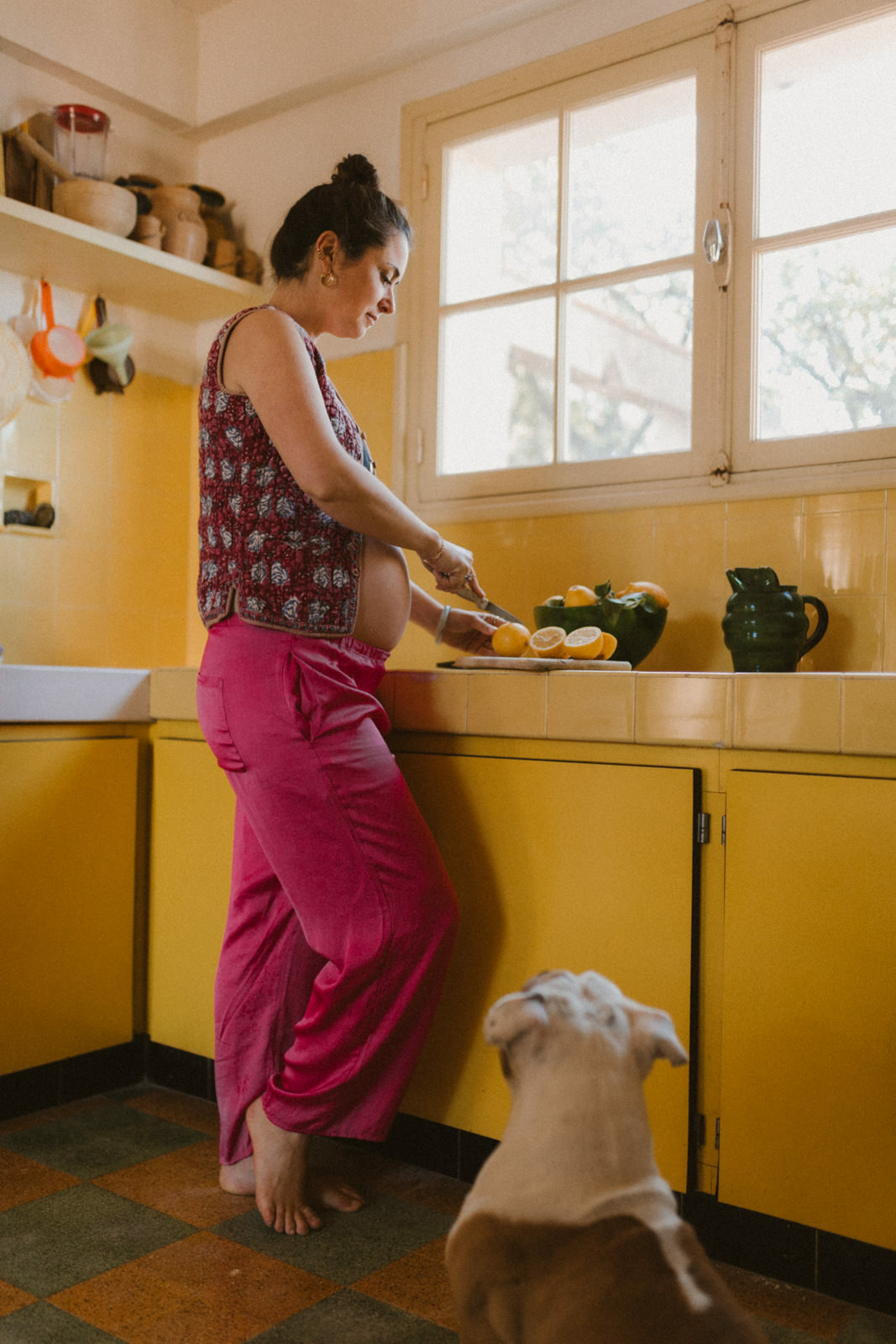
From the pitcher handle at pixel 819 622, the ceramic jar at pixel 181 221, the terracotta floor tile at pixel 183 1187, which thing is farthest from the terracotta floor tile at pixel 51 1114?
the ceramic jar at pixel 181 221

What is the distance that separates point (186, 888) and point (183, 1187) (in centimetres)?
57

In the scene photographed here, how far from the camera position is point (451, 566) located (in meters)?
1.78

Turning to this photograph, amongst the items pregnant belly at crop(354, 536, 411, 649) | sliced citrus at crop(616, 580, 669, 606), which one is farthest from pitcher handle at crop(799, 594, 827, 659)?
pregnant belly at crop(354, 536, 411, 649)

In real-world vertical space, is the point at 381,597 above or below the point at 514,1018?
above

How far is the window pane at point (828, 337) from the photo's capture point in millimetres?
2098

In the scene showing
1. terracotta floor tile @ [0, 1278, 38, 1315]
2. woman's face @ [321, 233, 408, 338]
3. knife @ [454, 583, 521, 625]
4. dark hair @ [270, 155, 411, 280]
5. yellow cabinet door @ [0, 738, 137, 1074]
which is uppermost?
dark hair @ [270, 155, 411, 280]

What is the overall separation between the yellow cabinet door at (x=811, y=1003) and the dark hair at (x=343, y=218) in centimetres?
95

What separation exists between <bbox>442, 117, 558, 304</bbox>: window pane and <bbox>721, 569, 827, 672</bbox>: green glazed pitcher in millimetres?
1051

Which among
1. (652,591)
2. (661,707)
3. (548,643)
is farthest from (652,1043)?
(652,591)

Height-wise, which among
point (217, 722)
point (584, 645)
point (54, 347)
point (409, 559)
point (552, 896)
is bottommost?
point (552, 896)

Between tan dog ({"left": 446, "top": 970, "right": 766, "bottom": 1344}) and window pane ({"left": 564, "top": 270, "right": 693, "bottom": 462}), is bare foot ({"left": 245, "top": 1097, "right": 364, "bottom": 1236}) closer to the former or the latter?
tan dog ({"left": 446, "top": 970, "right": 766, "bottom": 1344})

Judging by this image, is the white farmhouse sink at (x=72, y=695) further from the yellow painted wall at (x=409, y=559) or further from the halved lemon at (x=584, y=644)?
the halved lemon at (x=584, y=644)

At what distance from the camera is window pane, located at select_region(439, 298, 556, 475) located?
2.58m

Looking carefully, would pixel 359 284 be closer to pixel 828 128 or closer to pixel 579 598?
pixel 579 598
